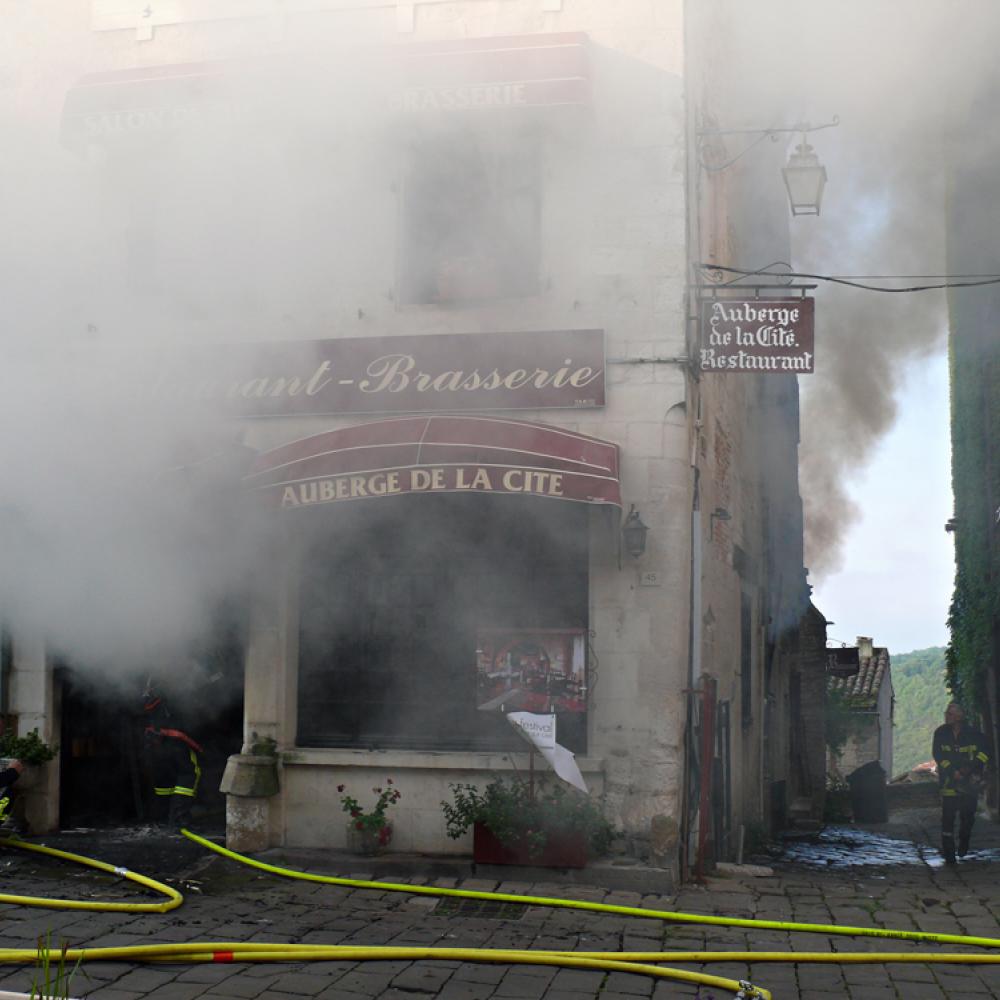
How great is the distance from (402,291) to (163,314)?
1.57 metres

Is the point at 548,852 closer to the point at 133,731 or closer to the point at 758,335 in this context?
the point at 758,335

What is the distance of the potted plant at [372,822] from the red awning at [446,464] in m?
1.79

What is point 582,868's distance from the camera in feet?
22.6

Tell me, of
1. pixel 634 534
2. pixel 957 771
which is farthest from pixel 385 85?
pixel 957 771

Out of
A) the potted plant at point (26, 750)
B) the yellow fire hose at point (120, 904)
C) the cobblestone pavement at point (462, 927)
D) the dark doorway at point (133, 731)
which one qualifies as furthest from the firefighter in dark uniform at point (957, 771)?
Result: the potted plant at point (26, 750)

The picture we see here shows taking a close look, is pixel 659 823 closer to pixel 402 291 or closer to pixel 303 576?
pixel 303 576

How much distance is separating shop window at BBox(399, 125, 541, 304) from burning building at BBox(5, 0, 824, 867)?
2 centimetres

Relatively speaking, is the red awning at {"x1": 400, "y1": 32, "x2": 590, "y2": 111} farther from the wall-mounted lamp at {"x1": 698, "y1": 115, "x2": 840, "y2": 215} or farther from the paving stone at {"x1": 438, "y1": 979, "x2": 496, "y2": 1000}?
the paving stone at {"x1": 438, "y1": 979, "x2": 496, "y2": 1000}

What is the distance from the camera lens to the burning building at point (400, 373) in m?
7.39

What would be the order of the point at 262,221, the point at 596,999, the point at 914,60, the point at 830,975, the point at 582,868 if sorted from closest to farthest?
the point at 596,999 < the point at 830,975 < the point at 582,868 < the point at 914,60 < the point at 262,221

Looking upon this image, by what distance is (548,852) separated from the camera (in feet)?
22.6

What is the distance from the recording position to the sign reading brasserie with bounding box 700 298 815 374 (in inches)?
291

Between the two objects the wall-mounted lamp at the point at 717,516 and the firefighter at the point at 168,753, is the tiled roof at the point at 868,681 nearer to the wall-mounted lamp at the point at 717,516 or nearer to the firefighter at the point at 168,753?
the wall-mounted lamp at the point at 717,516

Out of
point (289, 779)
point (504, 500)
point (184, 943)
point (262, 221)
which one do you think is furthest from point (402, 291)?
point (184, 943)
